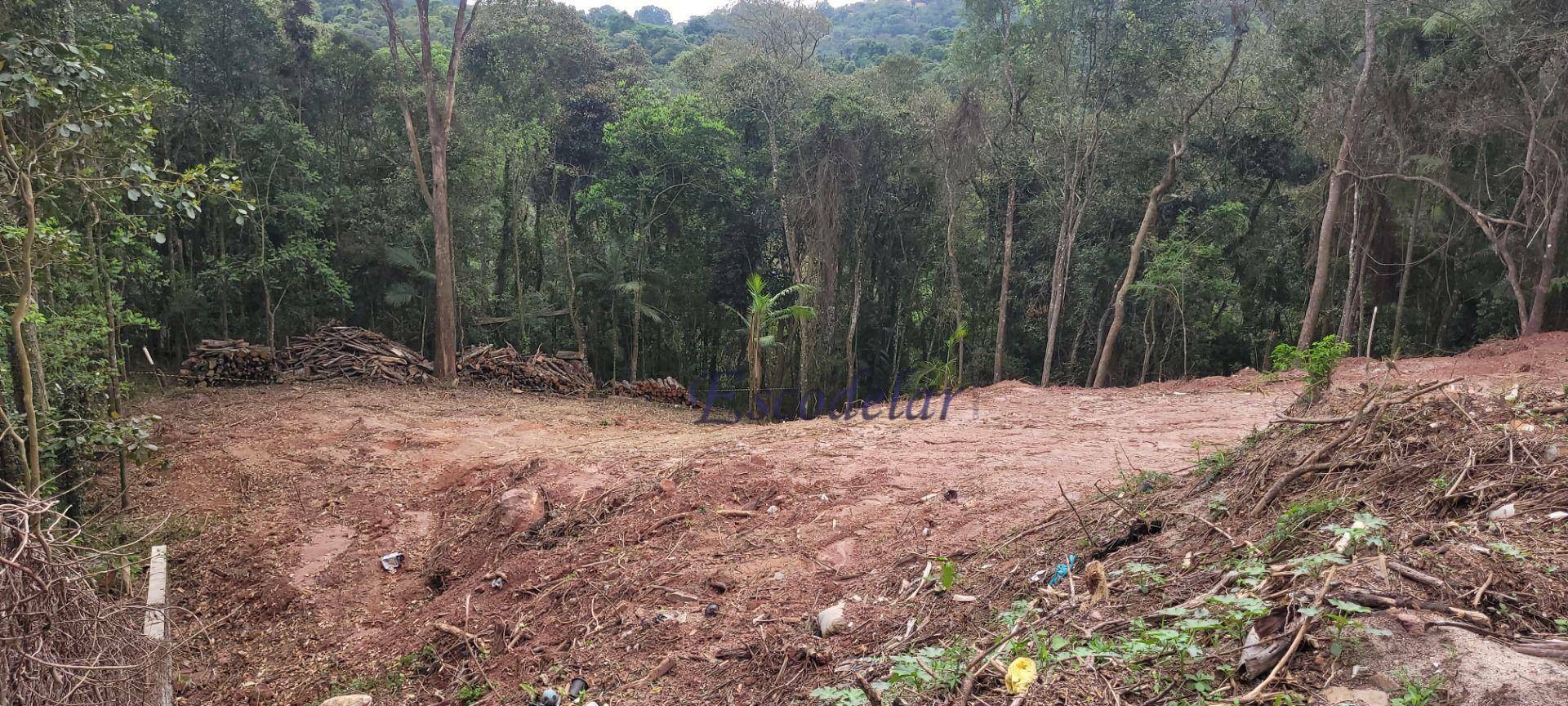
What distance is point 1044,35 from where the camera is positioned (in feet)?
51.9

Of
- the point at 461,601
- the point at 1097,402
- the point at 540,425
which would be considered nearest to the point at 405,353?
the point at 540,425

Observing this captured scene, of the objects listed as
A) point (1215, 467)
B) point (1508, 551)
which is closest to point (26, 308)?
point (1215, 467)

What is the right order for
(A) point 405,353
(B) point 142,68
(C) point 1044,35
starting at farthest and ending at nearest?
(C) point 1044,35 < (A) point 405,353 < (B) point 142,68

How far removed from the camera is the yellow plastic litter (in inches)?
91.3

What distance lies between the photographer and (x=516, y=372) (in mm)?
14023

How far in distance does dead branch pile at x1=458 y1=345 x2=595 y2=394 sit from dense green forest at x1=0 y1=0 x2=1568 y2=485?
775mm

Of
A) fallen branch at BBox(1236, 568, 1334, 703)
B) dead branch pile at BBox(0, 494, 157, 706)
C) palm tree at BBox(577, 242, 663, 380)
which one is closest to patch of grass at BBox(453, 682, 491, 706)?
dead branch pile at BBox(0, 494, 157, 706)

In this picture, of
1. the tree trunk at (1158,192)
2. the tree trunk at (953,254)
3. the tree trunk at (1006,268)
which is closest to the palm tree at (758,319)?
the tree trunk at (953,254)

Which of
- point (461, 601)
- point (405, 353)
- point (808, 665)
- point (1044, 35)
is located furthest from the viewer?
point (1044, 35)

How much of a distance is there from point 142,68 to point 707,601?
12.7m

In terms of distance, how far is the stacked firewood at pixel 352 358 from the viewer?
42.0 feet

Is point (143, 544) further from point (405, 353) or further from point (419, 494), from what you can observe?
point (405, 353)

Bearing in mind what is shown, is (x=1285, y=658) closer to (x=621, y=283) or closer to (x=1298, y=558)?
(x=1298, y=558)

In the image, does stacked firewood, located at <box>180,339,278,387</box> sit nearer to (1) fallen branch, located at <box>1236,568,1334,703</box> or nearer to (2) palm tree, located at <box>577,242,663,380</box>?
(2) palm tree, located at <box>577,242,663,380</box>
